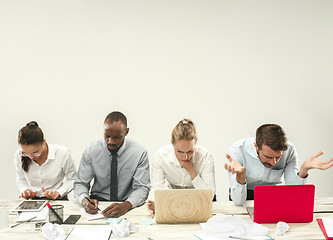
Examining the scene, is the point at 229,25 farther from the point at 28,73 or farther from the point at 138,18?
the point at 28,73

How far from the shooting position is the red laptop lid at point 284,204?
6.40 ft

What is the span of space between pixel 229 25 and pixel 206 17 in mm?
257

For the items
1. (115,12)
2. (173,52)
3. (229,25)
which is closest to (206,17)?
(229,25)

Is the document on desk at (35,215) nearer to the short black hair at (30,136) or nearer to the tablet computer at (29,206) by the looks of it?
the tablet computer at (29,206)

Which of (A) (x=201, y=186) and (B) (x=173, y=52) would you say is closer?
(A) (x=201, y=186)

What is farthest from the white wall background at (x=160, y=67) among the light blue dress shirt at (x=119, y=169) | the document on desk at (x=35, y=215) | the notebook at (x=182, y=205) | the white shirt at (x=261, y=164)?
the notebook at (x=182, y=205)

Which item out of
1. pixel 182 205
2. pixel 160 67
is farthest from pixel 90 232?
pixel 160 67

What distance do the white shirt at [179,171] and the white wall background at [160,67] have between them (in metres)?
1.05

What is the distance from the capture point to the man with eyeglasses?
91.1 inches

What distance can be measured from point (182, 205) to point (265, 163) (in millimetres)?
851

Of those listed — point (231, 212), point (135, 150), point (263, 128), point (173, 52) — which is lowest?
point (231, 212)

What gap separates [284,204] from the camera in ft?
6.47

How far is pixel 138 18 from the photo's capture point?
11.9ft

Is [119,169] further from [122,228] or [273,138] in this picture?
[273,138]
